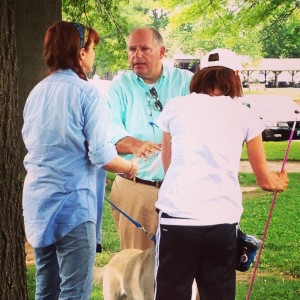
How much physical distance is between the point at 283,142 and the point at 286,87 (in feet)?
9.44

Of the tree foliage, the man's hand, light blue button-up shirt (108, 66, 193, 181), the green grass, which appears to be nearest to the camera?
the man's hand

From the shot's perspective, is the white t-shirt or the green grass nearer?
the white t-shirt

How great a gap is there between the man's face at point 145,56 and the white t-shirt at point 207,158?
4.33 ft

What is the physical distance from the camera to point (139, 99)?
12.3 ft

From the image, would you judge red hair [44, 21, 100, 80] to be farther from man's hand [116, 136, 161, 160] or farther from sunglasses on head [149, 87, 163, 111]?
sunglasses on head [149, 87, 163, 111]

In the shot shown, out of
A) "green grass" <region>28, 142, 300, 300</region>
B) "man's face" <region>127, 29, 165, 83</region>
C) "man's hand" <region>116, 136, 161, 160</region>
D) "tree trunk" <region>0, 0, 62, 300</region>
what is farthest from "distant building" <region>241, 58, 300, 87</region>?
"tree trunk" <region>0, 0, 62, 300</region>

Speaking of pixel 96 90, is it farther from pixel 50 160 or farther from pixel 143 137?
pixel 143 137

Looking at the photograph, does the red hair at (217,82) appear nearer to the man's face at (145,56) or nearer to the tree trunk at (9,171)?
the tree trunk at (9,171)

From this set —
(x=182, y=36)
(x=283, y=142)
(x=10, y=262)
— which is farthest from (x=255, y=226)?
(x=182, y=36)

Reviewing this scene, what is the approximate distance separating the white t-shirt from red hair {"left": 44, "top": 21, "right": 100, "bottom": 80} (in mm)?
532

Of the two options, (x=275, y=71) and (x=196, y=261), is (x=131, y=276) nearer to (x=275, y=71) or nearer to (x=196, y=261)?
(x=196, y=261)

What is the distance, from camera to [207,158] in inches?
95.3

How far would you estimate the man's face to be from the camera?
3766 mm

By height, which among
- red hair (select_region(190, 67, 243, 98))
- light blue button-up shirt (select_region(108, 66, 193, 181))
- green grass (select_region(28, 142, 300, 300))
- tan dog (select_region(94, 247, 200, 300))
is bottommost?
green grass (select_region(28, 142, 300, 300))
